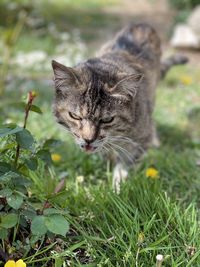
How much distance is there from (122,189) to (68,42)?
5682mm

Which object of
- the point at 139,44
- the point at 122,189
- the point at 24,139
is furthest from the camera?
the point at 139,44

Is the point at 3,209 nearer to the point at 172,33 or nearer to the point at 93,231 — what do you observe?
the point at 93,231

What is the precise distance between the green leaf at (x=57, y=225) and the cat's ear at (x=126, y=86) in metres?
1.14

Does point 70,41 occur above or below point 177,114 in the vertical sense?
above

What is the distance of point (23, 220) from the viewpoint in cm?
199

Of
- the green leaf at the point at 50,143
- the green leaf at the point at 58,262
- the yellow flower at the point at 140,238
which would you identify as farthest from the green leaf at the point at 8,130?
the yellow flower at the point at 140,238

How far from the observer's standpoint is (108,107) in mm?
2746

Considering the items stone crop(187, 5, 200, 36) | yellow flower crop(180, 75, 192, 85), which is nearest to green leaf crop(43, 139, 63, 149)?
yellow flower crop(180, 75, 192, 85)

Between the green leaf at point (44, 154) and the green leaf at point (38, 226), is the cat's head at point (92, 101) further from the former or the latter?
the green leaf at point (38, 226)

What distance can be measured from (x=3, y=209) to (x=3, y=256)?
0.20 meters

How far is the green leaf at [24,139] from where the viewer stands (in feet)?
6.21

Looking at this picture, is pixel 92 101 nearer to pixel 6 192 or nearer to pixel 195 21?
pixel 6 192

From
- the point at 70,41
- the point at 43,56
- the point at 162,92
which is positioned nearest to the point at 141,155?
the point at 162,92

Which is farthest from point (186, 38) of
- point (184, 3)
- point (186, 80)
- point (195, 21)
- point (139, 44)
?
point (139, 44)
